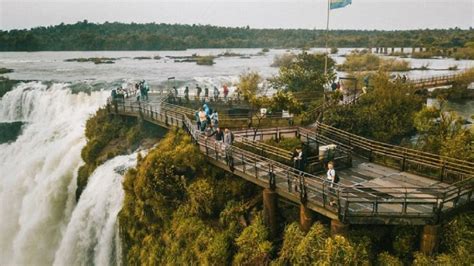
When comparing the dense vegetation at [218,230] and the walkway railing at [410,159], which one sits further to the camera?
the walkway railing at [410,159]

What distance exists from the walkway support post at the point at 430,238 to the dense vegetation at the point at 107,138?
23.3 meters

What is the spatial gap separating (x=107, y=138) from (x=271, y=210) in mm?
22256

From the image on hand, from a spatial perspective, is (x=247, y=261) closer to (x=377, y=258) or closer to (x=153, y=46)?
(x=377, y=258)

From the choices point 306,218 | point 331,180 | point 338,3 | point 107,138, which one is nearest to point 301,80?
point 338,3

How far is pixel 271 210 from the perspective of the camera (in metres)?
17.7

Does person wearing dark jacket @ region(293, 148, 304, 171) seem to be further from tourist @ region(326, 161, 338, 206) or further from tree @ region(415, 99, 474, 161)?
tree @ region(415, 99, 474, 161)

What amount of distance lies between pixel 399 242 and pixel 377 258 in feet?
3.21

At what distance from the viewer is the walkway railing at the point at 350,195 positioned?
47.2ft

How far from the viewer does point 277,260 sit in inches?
642

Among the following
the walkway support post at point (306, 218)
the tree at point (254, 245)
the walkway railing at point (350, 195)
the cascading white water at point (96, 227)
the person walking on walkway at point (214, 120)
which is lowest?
the cascading white water at point (96, 227)

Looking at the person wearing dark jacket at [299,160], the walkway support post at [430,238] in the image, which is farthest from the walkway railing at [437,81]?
the walkway support post at [430,238]

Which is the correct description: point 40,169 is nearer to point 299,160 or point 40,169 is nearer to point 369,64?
point 299,160

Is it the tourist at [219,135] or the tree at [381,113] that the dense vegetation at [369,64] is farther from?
the tourist at [219,135]

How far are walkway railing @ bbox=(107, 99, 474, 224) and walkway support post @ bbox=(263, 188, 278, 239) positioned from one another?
0.30 meters
